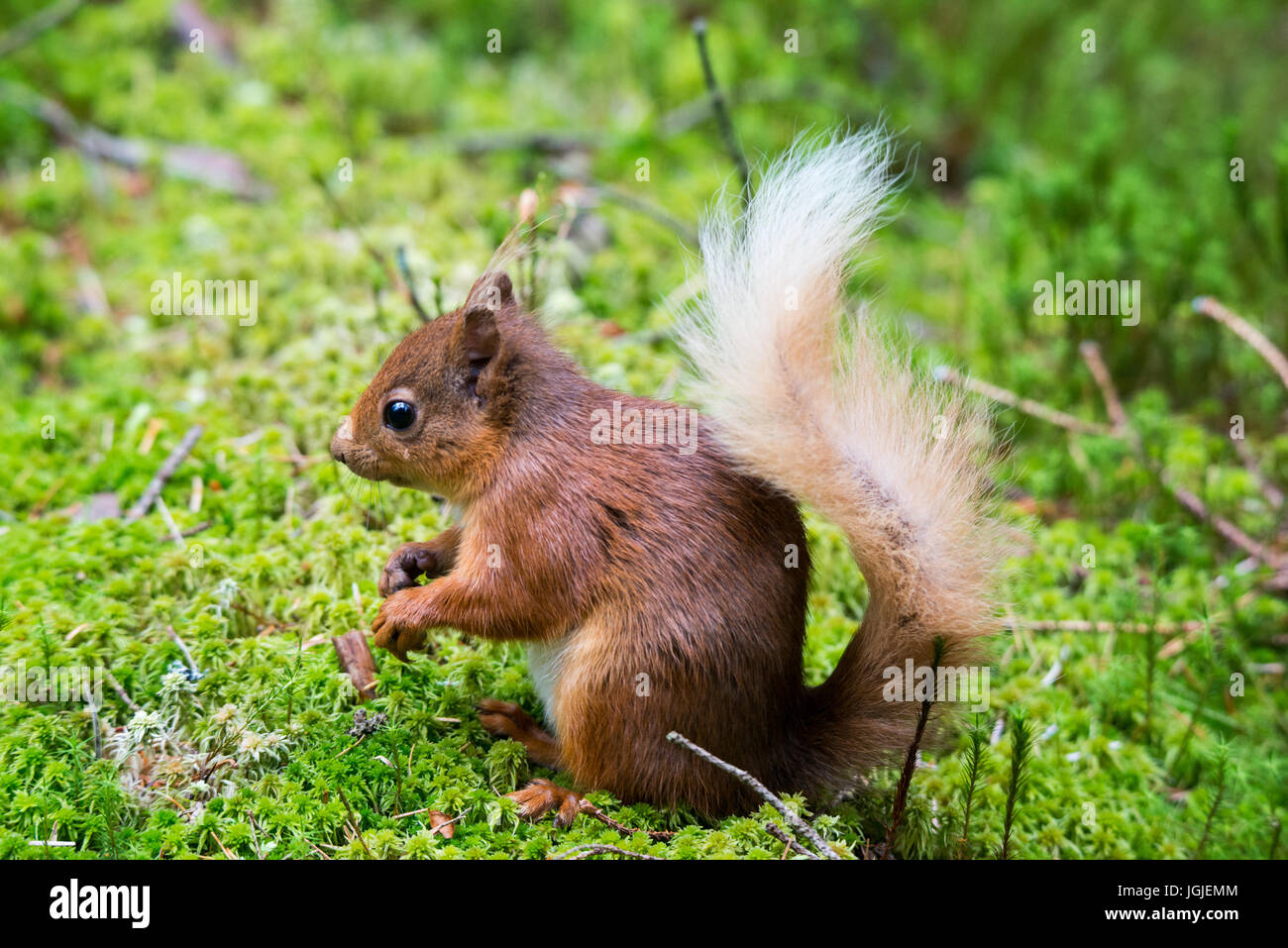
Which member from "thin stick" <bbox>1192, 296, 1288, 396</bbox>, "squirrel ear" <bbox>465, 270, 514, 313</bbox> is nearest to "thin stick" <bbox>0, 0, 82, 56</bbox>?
"squirrel ear" <bbox>465, 270, 514, 313</bbox>

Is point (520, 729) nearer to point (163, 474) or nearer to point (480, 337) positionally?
point (480, 337)

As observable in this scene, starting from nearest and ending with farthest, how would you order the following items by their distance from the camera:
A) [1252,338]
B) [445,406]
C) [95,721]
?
[95,721] < [445,406] < [1252,338]

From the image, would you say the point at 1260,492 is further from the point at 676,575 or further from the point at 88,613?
the point at 88,613

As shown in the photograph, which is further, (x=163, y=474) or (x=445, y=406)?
(x=163, y=474)

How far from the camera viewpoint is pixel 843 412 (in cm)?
288

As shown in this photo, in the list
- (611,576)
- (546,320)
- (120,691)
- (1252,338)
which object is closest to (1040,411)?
(1252,338)

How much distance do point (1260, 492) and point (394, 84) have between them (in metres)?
5.71

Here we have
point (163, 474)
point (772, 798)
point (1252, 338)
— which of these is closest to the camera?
point (772, 798)

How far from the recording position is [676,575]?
9.67ft

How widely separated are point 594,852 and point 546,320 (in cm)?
182

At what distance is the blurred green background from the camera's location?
3.22 metres

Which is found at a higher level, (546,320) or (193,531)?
(546,320)

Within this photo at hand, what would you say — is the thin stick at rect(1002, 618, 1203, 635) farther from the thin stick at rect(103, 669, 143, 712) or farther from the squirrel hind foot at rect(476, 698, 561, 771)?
the thin stick at rect(103, 669, 143, 712)

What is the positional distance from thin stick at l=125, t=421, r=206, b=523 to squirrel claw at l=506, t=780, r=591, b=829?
1.84 m
